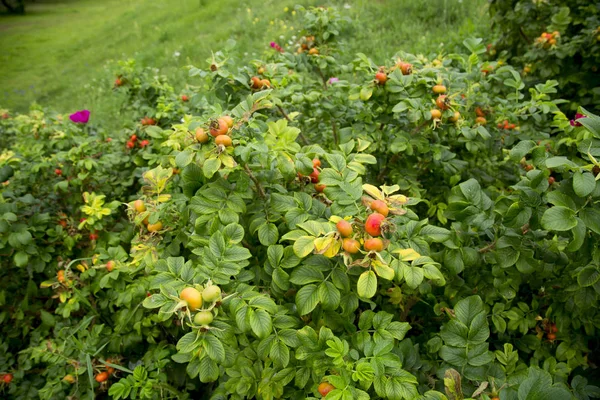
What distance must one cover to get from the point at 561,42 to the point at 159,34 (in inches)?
204

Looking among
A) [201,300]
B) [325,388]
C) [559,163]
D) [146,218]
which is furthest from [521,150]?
[146,218]

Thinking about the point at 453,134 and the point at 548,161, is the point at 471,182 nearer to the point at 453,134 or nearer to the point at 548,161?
the point at 548,161

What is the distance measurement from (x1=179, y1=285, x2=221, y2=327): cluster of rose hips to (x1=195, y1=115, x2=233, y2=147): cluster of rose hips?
35 centimetres

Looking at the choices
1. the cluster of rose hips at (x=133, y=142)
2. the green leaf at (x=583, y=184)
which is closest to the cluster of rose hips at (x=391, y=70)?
the green leaf at (x=583, y=184)

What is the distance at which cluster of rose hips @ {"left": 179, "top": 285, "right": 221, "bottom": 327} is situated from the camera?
0.81 metres

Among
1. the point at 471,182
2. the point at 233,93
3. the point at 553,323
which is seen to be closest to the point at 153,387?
the point at 233,93

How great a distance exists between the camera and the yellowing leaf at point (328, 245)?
0.84 metres

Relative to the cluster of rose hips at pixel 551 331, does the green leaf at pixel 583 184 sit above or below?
above

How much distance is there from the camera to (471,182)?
3.67ft

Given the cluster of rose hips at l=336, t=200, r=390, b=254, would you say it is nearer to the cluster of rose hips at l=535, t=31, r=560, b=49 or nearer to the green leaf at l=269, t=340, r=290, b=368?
the green leaf at l=269, t=340, r=290, b=368

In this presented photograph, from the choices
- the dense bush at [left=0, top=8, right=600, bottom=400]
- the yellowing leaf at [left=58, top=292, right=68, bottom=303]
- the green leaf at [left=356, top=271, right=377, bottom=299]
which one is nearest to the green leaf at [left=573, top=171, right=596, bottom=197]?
the dense bush at [left=0, top=8, right=600, bottom=400]

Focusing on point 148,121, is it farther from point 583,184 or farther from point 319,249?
point 583,184

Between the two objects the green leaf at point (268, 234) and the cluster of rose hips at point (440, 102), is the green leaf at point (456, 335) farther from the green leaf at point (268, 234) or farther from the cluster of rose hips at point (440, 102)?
the cluster of rose hips at point (440, 102)

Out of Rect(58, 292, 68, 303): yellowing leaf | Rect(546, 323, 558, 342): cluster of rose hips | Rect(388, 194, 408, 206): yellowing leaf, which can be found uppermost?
Rect(388, 194, 408, 206): yellowing leaf
